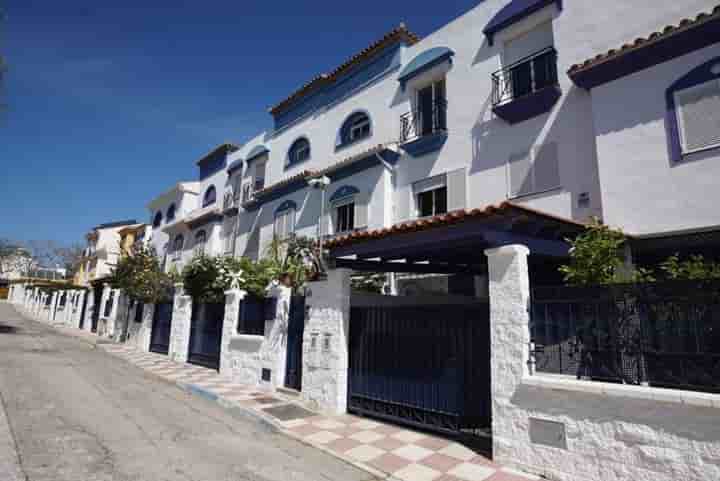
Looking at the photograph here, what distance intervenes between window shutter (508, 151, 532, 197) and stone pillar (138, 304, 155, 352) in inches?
638

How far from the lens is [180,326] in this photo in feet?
51.2

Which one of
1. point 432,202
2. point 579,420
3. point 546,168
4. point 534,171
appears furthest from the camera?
point 432,202

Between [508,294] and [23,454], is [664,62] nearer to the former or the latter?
[508,294]

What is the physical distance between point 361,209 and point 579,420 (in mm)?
10503

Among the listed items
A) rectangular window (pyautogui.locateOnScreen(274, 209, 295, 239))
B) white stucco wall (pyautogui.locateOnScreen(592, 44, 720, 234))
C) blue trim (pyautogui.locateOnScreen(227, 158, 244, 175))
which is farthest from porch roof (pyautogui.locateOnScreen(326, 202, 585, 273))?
blue trim (pyautogui.locateOnScreen(227, 158, 244, 175))

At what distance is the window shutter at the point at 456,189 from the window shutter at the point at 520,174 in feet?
4.47

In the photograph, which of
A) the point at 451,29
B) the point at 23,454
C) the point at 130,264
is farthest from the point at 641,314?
the point at 130,264

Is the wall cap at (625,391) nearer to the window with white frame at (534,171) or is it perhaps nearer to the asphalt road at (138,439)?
the asphalt road at (138,439)

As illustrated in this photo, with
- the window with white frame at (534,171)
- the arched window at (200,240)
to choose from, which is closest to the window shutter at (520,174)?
the window with white frame at (534,171)

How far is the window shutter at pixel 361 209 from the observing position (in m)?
14.3

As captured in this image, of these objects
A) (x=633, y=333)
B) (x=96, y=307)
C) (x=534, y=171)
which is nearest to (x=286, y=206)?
(x=534, y=171)

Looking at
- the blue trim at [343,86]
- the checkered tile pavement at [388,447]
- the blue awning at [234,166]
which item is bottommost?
the checkered tile pavement at [388,447]

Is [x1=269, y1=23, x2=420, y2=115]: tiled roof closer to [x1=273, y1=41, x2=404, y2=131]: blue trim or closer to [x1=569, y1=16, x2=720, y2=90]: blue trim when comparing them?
[x1=273, y1=41, x2=404, y2=131]: blue trim

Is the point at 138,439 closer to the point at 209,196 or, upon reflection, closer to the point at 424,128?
the point at 424,128
